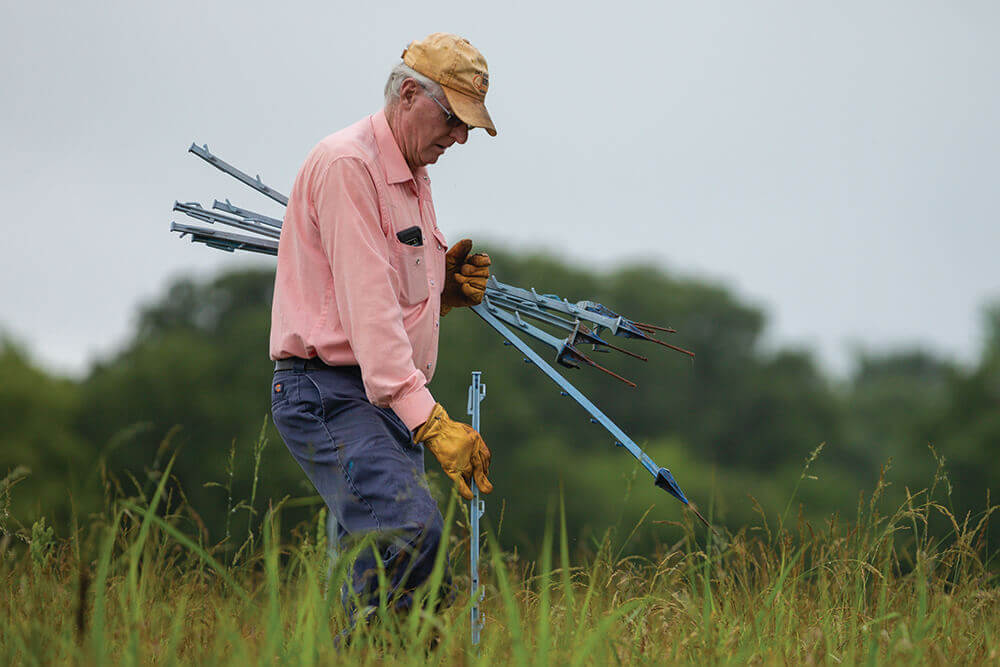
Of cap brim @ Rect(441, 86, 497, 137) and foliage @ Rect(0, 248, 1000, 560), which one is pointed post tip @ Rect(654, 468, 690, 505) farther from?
foliage @ Rect(0, 248, 1000, 560)

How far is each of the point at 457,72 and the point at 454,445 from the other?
124 centimetres

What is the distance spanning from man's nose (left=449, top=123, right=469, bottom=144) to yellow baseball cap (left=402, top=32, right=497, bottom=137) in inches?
4.1

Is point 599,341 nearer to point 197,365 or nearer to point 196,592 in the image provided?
point 196,592

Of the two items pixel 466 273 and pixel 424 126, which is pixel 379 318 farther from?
pixel 466 273

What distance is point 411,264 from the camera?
12.5 ft

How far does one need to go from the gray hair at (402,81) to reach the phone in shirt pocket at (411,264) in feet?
1.51

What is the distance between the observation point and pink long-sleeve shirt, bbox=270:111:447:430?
3496 millimetres

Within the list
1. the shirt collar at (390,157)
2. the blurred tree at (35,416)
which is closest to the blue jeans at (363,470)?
the shirt collar at (390,157)

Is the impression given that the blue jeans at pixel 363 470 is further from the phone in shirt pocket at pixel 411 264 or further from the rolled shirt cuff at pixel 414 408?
the phone in shirt pocket at pixel 411 264

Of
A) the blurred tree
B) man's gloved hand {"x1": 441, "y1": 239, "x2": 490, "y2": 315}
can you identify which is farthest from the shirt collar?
the blurred tree

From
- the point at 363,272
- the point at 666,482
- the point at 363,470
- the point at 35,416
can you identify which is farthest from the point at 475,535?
the point at 35,416

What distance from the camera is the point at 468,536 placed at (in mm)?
4199

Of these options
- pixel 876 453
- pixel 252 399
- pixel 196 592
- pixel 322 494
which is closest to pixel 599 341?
pixel 322 494

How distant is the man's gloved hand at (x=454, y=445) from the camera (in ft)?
11.3
